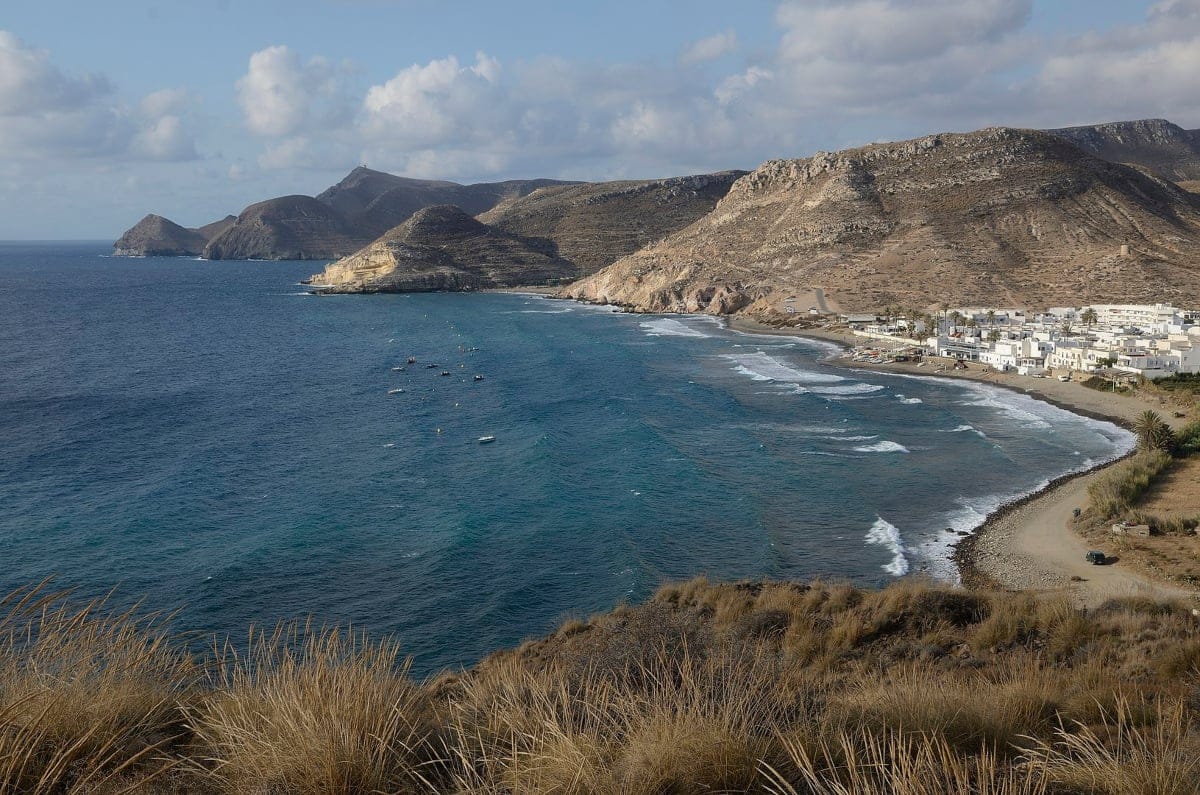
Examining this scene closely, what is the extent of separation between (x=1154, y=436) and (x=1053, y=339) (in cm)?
2454

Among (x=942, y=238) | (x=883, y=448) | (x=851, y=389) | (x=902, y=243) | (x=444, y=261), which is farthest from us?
(x=444, y=261)

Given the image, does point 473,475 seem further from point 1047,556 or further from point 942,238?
point 942,238

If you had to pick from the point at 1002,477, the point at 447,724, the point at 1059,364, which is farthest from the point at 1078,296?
the point at 447,724

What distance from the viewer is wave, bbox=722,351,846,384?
170 ft

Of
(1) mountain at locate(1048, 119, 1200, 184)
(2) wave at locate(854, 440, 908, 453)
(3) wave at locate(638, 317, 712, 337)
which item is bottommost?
Result: (2) wave at locate(854, 440, 908, 453)

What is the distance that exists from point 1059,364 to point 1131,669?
48.6 metres

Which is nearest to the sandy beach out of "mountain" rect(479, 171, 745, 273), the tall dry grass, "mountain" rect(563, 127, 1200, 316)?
the tall dry grass

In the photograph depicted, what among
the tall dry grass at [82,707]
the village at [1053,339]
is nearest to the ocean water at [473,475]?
the village at [1053,339]

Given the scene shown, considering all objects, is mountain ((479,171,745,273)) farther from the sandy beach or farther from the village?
the sandy beach

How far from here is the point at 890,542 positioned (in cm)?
2531

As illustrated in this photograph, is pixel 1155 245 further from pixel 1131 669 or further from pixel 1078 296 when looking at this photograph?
pixel 1131 669

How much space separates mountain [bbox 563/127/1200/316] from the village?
8.69 metres

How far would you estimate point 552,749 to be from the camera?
428 cm

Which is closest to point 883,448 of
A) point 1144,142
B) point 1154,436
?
point 1154,436
